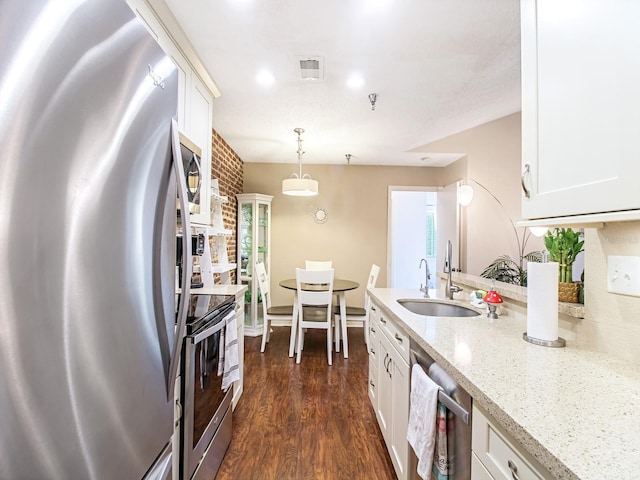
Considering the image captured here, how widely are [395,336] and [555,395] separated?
891 mm

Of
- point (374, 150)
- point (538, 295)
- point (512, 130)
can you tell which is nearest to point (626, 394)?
point (538, 295)

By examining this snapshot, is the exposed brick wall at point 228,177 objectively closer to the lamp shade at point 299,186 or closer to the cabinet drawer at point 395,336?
the lamp shade at point 299,186

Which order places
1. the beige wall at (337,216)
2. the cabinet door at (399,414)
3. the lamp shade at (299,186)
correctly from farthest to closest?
1. the beige wall at (337,216)
2. the lamp shade at (299,186)
3. the cabinet door at (399,414)

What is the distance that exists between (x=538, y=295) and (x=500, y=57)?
1.75 meters

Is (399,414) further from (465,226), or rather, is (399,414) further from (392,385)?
(465,226)

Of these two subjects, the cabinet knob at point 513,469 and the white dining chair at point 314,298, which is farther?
the white dining chair at point 314,298

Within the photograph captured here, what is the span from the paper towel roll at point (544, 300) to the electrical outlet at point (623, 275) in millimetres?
151

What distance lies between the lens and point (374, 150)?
4.02m

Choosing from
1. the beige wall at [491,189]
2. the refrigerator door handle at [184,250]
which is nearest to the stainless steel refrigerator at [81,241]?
the refrigerator door handle at [184,250]

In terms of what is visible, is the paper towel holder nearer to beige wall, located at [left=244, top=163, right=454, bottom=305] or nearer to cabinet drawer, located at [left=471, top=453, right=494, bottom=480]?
cabinet drawer, located at [left=471, top=453, right=494, bottom=480]

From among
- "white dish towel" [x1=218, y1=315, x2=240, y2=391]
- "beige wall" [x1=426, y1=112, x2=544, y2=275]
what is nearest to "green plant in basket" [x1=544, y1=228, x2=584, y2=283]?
"white dish towel" [x1=218, y1=315, x2=240, y2=391]

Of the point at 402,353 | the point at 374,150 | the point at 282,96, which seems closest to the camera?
the point at 402,353

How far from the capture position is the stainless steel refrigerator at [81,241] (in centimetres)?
44

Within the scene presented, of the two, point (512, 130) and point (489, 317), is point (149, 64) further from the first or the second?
point (512, 130)
